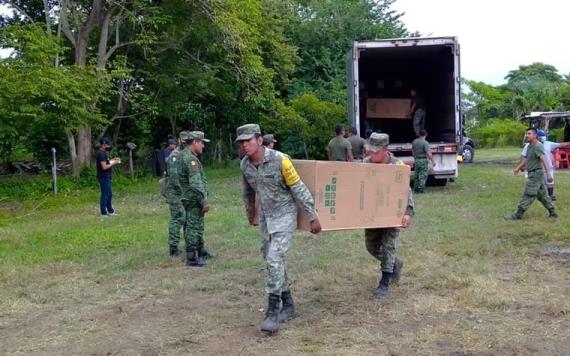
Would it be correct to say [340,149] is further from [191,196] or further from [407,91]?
[191,196]

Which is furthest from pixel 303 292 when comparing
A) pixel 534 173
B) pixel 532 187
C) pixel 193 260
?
pixel 534 173

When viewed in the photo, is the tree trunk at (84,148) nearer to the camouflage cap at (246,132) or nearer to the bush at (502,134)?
the camouflage cap at (246,132)

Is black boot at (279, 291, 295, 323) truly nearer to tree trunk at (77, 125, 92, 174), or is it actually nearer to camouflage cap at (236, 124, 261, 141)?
camouflage cap at (236, 124, 261, 141)

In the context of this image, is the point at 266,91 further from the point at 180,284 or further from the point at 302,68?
the point at 180,284

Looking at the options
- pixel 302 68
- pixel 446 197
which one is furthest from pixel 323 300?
pixel 302 68

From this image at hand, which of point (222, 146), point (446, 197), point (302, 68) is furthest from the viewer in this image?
point (222, 146)

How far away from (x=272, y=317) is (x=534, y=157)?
644 centimetres

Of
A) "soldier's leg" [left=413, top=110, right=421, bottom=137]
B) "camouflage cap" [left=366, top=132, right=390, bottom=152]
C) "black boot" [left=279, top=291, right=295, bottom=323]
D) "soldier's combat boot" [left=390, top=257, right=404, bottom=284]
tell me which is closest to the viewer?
"black boot" [left=279, top=291, right=295, bottom=323]

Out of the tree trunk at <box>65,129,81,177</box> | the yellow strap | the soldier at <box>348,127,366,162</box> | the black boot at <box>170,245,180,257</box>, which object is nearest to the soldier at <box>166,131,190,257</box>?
the black boot at <box>170,245,180,257</box>

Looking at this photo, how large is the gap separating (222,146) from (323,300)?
24232 millimetres

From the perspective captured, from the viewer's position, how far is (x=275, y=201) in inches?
210

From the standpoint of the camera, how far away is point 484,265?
24.1ft

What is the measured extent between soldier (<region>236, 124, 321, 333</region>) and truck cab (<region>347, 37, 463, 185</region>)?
9.35m

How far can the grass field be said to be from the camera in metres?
5.04
